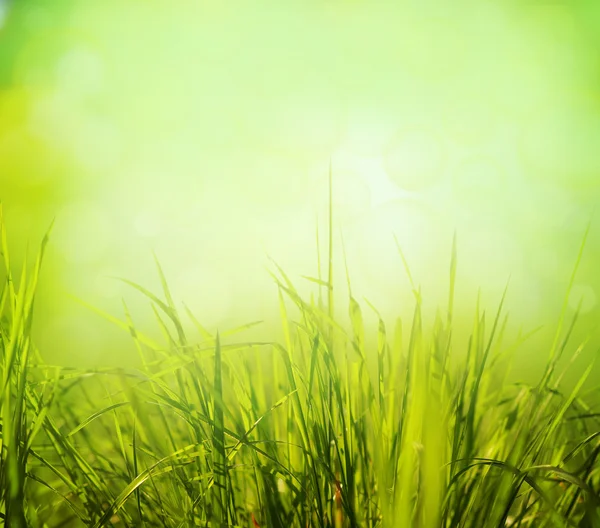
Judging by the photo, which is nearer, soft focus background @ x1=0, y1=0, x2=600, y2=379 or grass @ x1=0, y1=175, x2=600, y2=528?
grass @ x1=0, y1=175, x2=600, y2=528

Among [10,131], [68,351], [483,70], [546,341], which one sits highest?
[483,70]

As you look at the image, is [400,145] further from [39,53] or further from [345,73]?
[39,53]

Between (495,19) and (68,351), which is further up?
(495,19)

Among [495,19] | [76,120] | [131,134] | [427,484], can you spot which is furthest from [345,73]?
[427,484]

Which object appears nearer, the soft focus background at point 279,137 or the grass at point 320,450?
the grass at point 320,450

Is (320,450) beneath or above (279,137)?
beneath

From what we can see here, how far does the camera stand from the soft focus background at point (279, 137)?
1671 millimetres

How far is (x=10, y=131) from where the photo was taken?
6.95 feet

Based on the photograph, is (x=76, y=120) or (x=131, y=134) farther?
(x=131, y=134)

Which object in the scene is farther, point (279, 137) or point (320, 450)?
point (279, 137)

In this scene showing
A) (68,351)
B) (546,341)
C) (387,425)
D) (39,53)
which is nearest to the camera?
(387,425)

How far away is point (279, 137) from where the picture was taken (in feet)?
7.16

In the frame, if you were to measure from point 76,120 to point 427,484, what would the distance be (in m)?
2.09

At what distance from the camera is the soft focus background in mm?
1671
